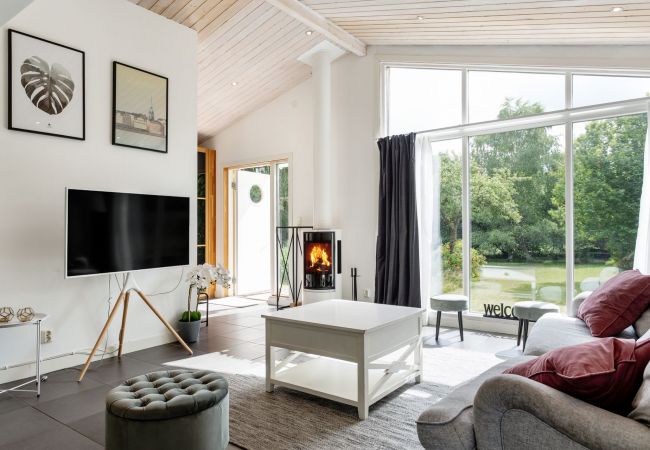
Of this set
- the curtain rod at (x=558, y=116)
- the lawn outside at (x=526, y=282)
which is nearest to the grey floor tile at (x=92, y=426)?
the lawn outside at (x=526, y=282)

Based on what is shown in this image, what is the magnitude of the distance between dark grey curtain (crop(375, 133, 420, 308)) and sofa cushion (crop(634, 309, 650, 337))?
266 cm

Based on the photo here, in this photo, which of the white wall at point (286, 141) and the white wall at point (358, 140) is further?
the white wall at point (286, 141)

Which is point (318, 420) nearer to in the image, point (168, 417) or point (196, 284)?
point (168, 417)

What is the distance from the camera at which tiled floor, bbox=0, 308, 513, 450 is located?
2502mm

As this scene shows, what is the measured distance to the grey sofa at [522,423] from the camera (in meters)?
1.31

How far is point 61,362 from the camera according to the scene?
367 cm

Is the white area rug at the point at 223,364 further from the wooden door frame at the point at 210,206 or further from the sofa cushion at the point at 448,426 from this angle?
the wooden door frame at the point at 210,206

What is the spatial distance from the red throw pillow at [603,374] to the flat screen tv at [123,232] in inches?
128

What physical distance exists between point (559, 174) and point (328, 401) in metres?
3.47

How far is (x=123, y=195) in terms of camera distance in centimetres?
374

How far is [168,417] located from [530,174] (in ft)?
14.4

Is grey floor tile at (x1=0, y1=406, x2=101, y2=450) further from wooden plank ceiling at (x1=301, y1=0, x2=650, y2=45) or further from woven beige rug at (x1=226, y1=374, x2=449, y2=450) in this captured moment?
wooden plank ceiling at (x1=301, y1=0, x2=650, y2=45)

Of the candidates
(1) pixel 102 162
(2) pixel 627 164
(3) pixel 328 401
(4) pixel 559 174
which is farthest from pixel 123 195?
(2) pixel 627 164

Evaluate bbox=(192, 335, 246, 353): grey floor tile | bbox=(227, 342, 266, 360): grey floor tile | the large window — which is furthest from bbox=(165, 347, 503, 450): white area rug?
the large window
